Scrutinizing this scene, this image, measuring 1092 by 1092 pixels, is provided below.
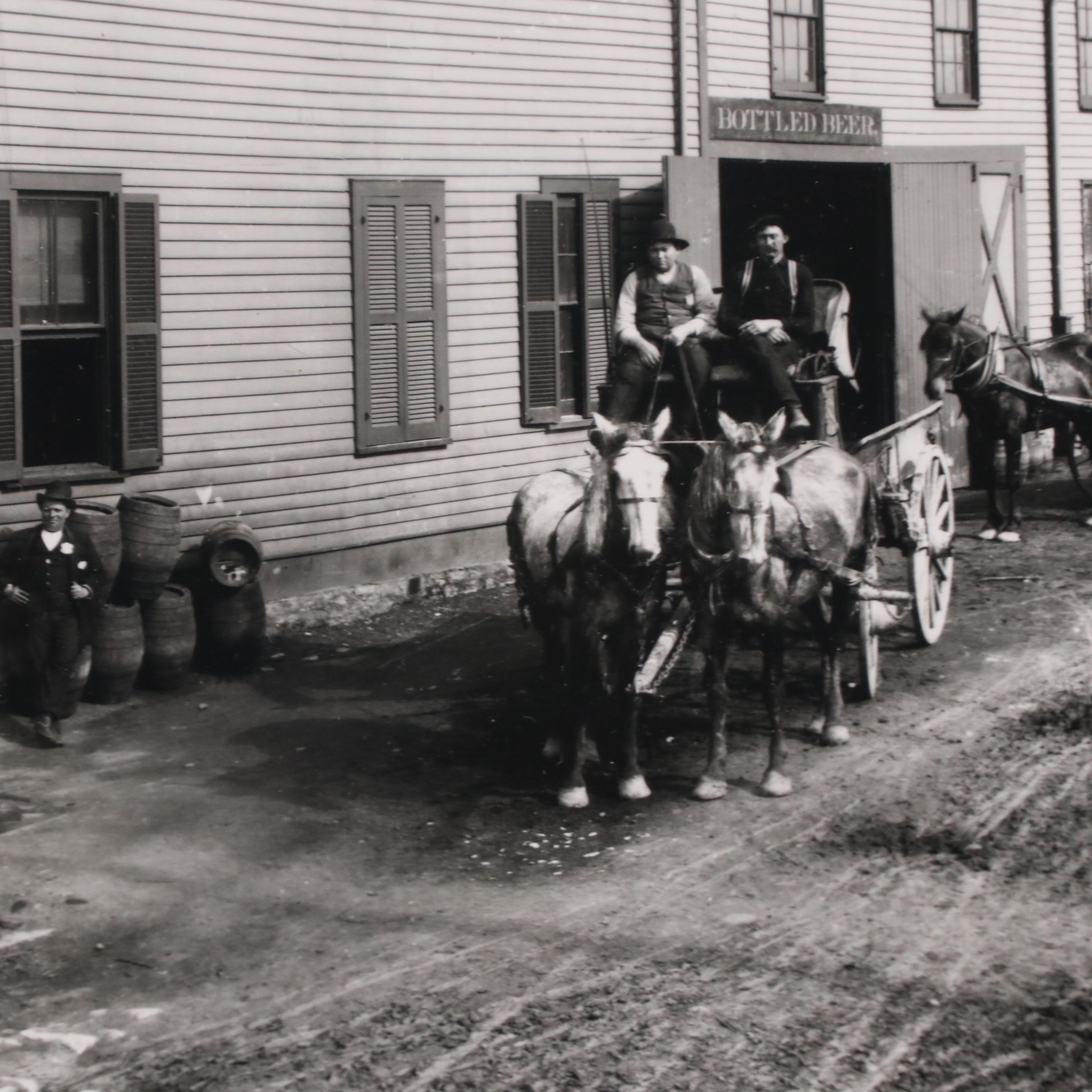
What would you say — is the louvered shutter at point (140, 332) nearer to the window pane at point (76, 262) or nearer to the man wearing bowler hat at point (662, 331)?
the window pane at point (76, 262)

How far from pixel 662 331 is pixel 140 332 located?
3.91 meters

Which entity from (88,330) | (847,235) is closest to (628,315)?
(88,330)

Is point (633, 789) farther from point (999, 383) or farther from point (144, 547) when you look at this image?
point (999, 383)

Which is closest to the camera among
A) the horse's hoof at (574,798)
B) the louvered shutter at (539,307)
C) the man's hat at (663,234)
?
the horse's hoof at (574,798)

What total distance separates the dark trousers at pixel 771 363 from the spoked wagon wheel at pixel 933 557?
1.41 m

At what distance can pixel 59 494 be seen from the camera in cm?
1070

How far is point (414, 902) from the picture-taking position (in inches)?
303

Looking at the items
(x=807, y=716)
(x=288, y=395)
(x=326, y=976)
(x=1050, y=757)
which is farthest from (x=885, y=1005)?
(x=288, y=395)

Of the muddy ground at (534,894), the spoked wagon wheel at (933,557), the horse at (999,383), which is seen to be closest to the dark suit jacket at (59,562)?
the muddy ground at (534,894)

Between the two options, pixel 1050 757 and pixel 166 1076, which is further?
pixel 1050 757

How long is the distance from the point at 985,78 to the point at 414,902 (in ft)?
51.6

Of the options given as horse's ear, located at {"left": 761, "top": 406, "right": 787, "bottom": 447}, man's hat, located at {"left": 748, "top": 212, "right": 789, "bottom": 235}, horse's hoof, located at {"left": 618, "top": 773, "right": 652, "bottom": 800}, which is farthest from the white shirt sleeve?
horse's hoof, located at {"left": 618, "top": 773, "right": 652, "bottom": 800}

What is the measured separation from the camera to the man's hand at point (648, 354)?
35.4 ft

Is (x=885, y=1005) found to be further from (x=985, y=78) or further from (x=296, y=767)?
(x=985, y=78)
